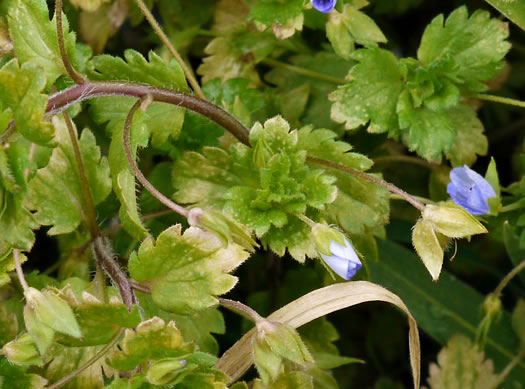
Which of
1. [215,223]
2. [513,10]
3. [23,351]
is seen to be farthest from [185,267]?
[513,10]

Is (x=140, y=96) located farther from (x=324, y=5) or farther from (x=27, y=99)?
(x=324, y=5)

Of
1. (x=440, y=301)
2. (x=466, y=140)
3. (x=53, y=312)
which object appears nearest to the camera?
(x=53, y=312)

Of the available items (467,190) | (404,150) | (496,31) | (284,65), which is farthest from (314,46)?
(467,190)

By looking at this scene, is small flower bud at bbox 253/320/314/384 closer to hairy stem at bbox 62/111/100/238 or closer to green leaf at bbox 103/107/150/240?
green leaf at bbox 103/107/150/240

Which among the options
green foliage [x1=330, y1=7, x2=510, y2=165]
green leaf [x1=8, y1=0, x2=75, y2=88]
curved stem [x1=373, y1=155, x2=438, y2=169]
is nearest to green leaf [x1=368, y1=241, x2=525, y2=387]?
curved stem [x1=373, y1=155, x2=438, y2=169]

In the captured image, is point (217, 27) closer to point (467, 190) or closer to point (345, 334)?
point (467, 190)

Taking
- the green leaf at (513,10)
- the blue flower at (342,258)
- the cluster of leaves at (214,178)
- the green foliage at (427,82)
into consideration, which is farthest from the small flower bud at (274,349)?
the green leaf at (513,10)
